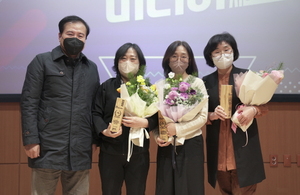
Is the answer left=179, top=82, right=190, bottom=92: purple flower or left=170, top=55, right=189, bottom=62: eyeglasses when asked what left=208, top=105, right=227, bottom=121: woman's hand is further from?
left=170, top=55, right=189, bottom=62: eyeglasses

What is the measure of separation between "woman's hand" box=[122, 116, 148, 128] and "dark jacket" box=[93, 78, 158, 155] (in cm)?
7

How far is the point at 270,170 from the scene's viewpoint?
3.64m

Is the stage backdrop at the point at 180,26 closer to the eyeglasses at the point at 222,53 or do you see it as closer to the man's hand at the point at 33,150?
the eyeglasses at the point at 222,53

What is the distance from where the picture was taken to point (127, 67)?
2459 millimetres

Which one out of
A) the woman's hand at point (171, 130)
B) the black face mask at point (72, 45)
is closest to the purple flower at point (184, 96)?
the woman's hand at point (171, 130)

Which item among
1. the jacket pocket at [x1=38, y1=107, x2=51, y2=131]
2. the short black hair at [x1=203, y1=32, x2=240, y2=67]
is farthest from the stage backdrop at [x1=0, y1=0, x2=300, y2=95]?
the jacket pocket at [x1=38, y1=107, x2=51, y2=131]

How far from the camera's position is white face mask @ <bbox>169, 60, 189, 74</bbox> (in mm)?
2496

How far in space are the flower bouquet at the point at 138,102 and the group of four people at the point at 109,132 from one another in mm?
66

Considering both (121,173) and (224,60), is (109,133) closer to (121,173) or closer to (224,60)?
(121,173)

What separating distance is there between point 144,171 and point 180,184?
293 millimetres

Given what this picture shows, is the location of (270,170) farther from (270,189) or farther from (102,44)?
(102,44)

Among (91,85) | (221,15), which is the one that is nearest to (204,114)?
(91,85)

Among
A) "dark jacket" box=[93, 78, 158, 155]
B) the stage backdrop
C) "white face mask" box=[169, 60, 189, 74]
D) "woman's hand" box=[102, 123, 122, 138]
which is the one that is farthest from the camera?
the stage backdrop

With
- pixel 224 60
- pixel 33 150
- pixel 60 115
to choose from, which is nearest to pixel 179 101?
pixel 224 60
